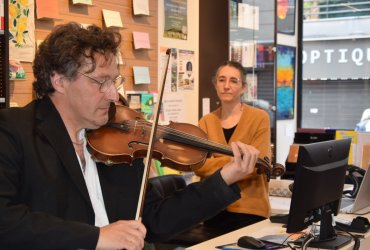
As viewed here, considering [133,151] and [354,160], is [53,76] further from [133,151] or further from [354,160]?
[354,160]

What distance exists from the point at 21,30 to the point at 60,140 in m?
1.42

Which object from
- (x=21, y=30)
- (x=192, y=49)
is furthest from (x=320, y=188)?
(x=192, y=49)

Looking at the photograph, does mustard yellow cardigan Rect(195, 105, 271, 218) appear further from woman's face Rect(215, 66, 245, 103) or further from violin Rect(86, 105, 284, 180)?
violin Rect(86, 105, 284, 180)

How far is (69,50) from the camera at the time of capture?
177 centimetres

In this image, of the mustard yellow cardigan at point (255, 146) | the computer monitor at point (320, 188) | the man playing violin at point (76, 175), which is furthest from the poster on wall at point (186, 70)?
the man playing violin at point (76, 175)

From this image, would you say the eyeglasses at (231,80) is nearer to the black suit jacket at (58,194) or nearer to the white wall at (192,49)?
the white wall at (192,49)

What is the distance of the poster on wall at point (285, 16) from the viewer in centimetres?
635

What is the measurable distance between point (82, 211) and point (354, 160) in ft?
9.72

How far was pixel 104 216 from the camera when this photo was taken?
5.88ft

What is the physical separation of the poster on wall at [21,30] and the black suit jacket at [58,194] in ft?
4.06

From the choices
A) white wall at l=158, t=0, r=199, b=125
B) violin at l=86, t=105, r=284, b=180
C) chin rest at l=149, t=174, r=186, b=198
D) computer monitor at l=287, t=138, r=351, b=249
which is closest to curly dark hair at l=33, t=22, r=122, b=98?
violin at l=86, t=105, r=284, b=180

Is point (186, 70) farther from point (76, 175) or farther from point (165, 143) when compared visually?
point (76, 175)

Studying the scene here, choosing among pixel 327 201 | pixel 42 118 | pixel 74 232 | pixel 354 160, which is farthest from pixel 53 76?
pixel 354 160

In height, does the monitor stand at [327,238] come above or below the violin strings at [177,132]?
below
